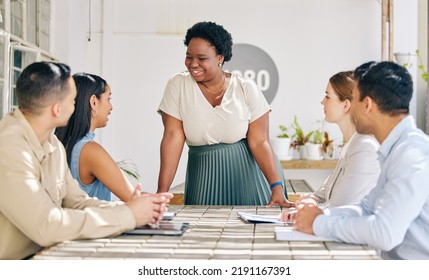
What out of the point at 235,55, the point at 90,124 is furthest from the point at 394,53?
the point at 90,124

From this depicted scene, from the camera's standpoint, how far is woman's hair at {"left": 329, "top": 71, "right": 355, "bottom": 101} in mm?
2863

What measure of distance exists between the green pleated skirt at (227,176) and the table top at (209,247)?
43.9 inches

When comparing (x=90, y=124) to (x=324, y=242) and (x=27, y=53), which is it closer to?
(x=324, y=242)

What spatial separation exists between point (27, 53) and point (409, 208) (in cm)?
410

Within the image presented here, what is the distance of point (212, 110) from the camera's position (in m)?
3.26

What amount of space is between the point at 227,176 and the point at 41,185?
152 cm

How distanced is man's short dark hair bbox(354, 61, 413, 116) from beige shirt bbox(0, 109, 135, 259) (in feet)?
2.71

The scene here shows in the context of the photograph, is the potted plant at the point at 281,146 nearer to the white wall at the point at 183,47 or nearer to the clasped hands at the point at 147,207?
the white wall at the point at 183,47

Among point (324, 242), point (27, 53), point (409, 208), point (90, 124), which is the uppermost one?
point (27, 53)

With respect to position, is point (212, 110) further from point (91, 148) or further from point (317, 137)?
point (317, 137)

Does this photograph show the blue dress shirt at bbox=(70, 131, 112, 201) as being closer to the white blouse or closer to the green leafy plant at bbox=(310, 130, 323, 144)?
the white blouse

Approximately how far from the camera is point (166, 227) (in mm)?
2143
